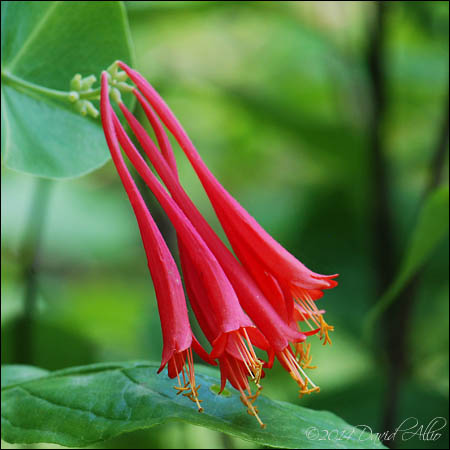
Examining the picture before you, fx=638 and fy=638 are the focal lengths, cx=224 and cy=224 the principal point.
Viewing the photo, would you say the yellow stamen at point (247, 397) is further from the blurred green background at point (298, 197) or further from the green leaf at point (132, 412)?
the blurred green background at point (298, 197)

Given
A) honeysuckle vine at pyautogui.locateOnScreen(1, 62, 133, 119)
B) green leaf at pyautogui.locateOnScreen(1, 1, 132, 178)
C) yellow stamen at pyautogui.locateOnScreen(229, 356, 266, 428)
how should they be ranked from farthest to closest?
green leaf at pyautogui.locateOnScreen(1, 1, 132, 178), honeysuckle vine at pyautogui.locateOnScreen(1, 62, 133, 119), yellow stamen at pyautogui.locateOnScreen(229, 356, 266, 428)

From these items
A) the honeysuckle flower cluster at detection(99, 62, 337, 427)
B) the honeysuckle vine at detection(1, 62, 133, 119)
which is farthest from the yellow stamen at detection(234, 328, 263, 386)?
the honeysuckle vine at detection(1, 62, 133, 119)

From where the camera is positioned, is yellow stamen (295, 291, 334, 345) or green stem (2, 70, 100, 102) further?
green stem (2, 70, 100, 102)

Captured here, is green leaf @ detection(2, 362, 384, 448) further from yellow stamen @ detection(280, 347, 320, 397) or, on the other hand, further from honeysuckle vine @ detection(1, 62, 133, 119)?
honeysuckle vine @ detection(1, 62, 133, 119)

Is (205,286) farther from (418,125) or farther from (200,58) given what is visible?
(200,58)

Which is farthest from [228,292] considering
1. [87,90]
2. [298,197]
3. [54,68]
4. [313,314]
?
[298,197]

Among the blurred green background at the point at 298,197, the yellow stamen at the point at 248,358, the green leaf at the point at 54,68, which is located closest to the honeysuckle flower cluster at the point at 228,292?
the yellow stamen at the point at 248,358
